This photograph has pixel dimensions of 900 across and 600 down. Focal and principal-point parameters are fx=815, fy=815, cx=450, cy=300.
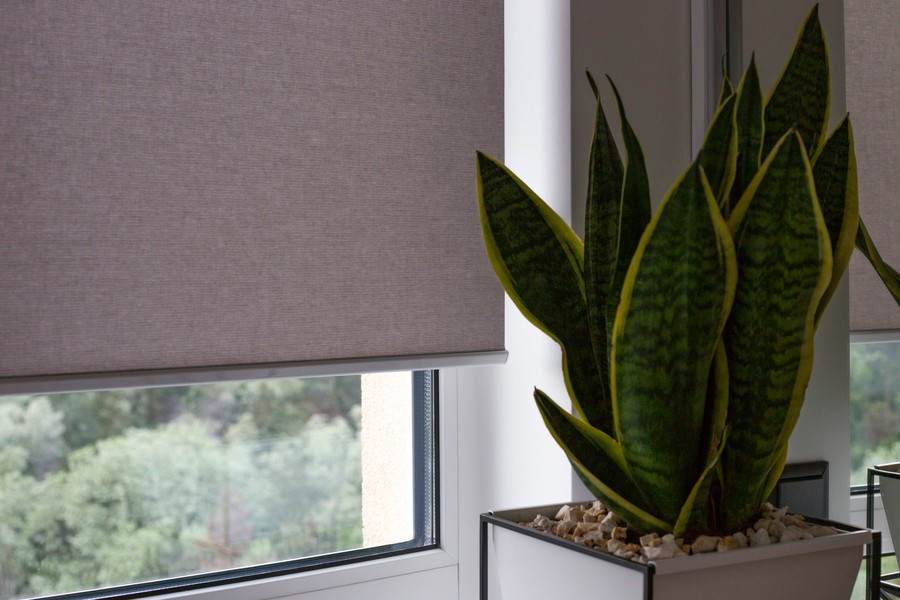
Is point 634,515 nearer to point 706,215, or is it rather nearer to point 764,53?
point 706,215

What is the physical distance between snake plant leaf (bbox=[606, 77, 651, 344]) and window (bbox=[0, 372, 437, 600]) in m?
0.50

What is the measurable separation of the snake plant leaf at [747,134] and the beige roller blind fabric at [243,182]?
0.39 metres

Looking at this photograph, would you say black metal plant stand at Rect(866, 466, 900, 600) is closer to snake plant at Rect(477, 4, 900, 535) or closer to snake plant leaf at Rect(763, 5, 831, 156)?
snake plant at Rect(477, 4, 900, 535)

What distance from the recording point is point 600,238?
2.49ft

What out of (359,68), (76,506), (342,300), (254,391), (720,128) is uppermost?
(359,68)

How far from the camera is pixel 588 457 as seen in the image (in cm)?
72

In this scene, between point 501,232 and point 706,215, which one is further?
point 501,232

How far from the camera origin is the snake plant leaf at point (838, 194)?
2.34 feet

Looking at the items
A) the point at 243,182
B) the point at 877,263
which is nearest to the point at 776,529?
the point at 877,263

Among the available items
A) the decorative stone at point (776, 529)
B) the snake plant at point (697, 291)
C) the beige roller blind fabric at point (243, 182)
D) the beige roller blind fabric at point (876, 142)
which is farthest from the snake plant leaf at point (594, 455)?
the beige roller blind fabric at point (876, 142)

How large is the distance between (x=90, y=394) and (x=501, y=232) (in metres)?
0.53

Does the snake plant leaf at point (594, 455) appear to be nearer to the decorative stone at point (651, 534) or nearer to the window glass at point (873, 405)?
the decorative stone at point (651, 534)

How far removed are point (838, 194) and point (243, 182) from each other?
602 millimetres

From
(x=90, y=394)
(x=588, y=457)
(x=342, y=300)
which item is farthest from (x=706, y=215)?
(x=90, y=394)
